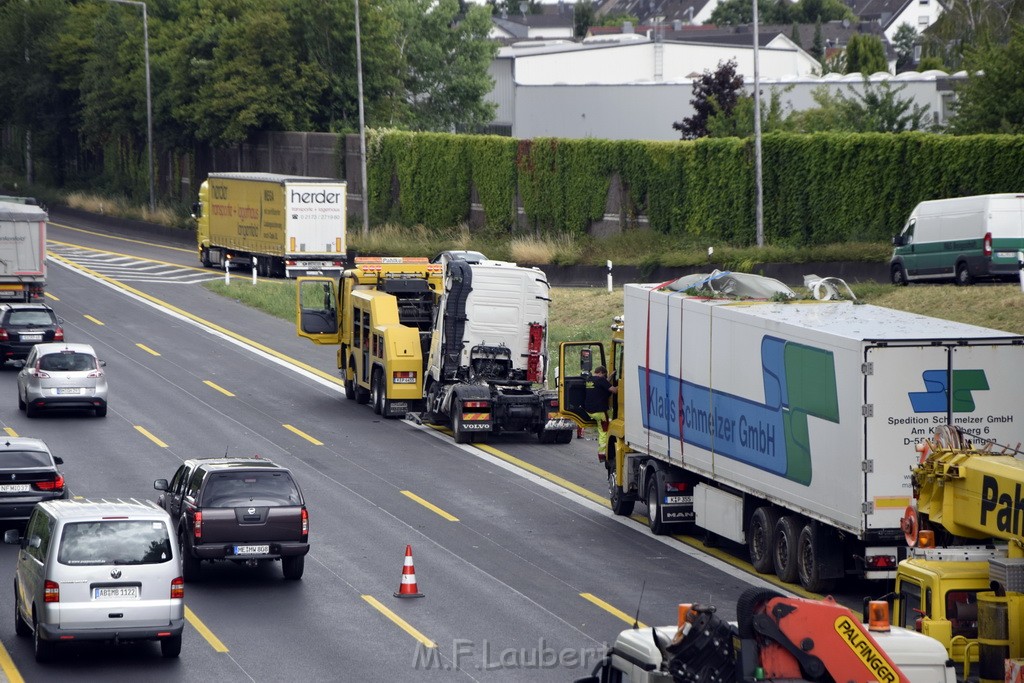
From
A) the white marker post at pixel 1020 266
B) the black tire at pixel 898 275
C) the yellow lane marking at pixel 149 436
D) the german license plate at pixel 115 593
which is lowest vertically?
the yellow lane marking at pixel 149 436

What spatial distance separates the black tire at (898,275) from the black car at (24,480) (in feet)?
82.7

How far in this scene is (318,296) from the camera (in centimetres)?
5175

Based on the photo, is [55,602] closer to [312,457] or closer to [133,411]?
[312,457]

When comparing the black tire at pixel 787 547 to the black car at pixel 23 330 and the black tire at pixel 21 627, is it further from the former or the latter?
the black car at pixel 23 330

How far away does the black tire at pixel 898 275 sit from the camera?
41.9 m

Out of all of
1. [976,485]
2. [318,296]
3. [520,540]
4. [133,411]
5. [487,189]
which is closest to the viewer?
[976,485]

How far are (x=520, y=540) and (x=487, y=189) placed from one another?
41786mm

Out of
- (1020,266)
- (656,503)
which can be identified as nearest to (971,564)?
(656,503)

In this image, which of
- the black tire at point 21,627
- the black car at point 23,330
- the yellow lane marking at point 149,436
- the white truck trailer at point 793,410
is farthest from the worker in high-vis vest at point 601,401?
the black car at point 23,330

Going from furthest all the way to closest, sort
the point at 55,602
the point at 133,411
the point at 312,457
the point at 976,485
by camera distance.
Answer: the point at 133,411 < the point at 312,457 < the point at 55,602 < the point at 976,485

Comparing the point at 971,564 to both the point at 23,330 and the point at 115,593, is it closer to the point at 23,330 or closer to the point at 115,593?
the point at 115,593

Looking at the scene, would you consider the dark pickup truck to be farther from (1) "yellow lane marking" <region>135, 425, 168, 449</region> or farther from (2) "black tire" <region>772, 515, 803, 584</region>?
(1) "yellow lane marking" <region>135, 425, 168, 449</region>

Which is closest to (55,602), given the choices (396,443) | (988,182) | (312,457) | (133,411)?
(312,457)

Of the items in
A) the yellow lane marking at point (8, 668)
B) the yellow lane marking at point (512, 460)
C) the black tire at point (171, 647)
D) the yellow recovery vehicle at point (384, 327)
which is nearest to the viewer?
the yellow lane marking at point (8, 668)
